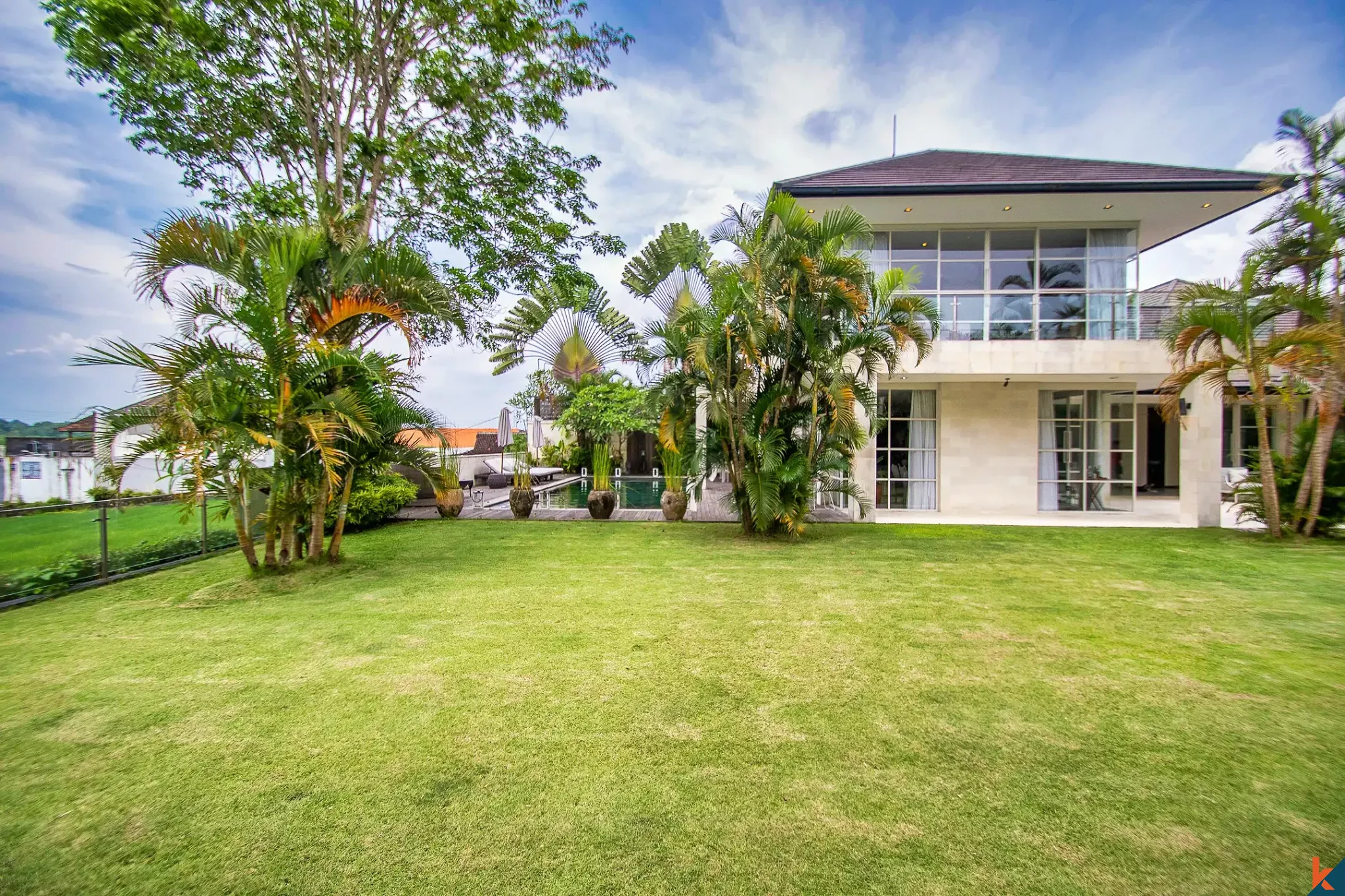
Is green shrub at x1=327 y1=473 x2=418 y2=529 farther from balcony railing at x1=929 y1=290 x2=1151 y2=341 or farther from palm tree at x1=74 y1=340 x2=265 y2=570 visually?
balcony railing at x1=929 y1=290 x2=1151 y2=341

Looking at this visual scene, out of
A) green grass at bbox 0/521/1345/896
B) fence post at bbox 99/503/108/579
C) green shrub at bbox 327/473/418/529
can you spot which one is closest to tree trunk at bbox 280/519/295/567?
green grass at bbox 0/521/1345/896

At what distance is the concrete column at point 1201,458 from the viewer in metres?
9.86

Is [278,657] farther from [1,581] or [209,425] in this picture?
[1,581]

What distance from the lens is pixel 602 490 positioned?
1051 cm

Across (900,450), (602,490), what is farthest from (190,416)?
(900,450)

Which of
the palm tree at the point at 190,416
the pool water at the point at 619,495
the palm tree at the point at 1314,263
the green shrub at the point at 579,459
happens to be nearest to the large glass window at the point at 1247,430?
the palm tree at the point at 1314,263

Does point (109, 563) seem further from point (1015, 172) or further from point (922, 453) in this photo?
point (1015, 172)

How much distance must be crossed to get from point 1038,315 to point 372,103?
1258 centimetres

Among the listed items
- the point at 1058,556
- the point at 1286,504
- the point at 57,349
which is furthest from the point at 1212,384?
the point at 57,349

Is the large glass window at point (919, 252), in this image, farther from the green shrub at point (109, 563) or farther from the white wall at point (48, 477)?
the white wall at point (48, 477)

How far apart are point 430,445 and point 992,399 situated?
10.3 meters

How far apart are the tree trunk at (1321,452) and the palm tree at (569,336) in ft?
47.2

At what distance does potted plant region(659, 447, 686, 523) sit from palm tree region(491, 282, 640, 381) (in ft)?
26.6

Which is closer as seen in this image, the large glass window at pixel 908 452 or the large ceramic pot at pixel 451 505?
the large ceramic pot at pixel 451 505
